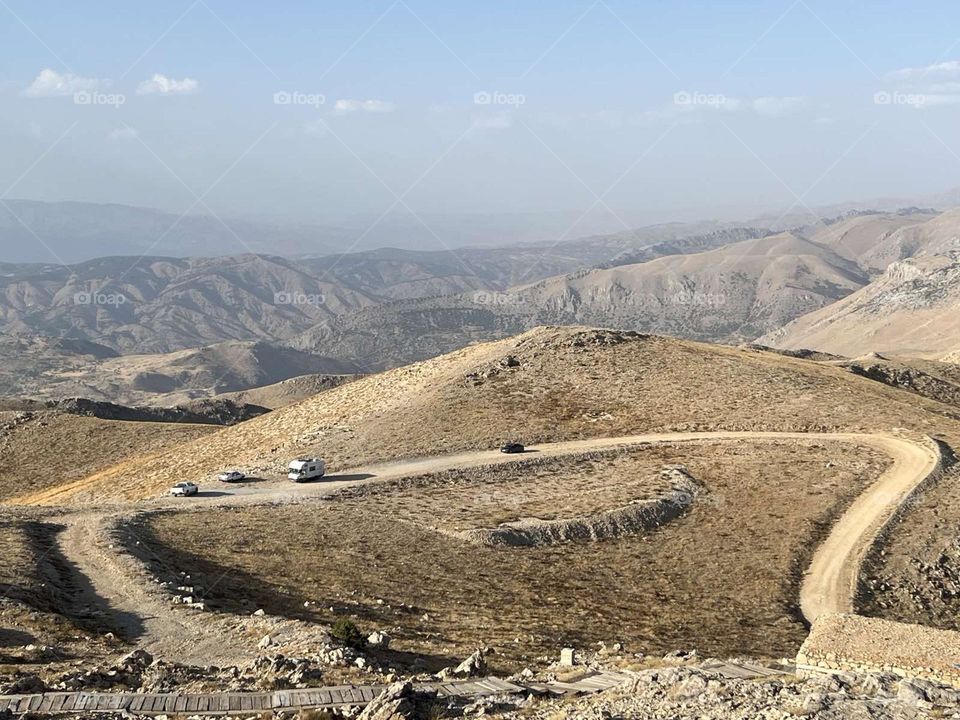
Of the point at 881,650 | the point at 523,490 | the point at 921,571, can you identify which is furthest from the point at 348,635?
the point at 921,571

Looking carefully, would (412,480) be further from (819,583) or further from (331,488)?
(819,583)

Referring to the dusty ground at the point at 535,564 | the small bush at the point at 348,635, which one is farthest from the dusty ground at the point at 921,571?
the small bush at the point at 348,635

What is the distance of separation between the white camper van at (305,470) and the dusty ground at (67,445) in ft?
66.1

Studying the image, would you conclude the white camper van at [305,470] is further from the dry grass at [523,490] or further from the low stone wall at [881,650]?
the low stone wall at [881,650]

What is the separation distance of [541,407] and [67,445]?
164ft

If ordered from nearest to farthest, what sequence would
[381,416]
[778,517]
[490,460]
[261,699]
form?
[261,699]
[778,517]
[490,460]
[381,416]

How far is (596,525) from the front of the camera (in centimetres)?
4594

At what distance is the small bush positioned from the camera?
24.0m

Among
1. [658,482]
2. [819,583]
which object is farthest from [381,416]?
[819,583]

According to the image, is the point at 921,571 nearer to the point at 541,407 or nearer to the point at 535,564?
the point at 535,564

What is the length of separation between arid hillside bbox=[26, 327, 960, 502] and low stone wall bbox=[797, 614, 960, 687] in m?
38.7

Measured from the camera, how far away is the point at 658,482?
53125mm

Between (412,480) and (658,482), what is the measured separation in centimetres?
1667

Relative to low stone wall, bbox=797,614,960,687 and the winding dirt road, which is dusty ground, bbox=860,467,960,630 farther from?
low stone wall, bbox=797,614,960,687
